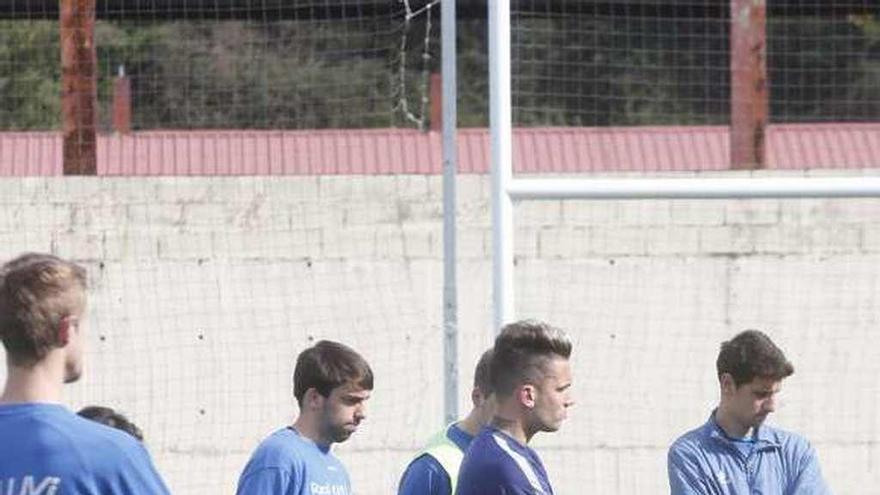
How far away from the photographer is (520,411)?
163 inches

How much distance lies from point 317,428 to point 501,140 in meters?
1.28

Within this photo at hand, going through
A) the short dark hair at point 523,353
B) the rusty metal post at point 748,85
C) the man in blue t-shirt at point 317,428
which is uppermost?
the rusty metal post at point 748,85

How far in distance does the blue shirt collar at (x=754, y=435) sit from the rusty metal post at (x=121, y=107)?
6.78 m

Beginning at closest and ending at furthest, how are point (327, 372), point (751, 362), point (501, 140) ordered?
1. point (327, 372)
2. point (751, 362)
3. point (501, 140)

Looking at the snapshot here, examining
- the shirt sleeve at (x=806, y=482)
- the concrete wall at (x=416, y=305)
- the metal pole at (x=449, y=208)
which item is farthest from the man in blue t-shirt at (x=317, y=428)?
the concrete wall at (x=416, y=305)

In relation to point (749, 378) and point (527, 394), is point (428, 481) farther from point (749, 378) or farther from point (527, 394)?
point (749, 378)

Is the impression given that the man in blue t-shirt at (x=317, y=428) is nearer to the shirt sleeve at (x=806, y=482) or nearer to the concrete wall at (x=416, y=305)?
the shirt sleeve at (x=806, y=482)

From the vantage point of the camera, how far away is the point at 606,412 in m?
9.34

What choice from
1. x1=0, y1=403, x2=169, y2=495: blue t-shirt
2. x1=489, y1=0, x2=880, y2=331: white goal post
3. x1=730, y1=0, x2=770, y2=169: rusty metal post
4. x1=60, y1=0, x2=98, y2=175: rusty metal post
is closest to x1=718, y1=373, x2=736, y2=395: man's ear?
x1=489, y1=0, x2=880, y2=331: white goal post

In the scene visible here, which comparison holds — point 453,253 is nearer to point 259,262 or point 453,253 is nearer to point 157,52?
point 259,262

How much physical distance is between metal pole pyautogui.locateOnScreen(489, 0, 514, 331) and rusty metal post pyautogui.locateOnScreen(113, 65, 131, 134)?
6039mm

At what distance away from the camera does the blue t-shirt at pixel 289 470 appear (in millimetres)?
5074

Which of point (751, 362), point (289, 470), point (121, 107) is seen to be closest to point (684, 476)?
point (751, 362)

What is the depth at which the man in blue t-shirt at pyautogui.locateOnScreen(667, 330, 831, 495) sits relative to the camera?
550 centimetres
